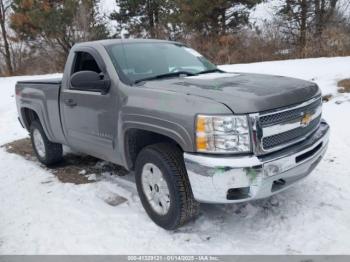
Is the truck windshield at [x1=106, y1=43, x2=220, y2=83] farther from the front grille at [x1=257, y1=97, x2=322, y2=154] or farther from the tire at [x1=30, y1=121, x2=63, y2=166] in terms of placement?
the tire at [x1=30, y1=121, x2=63, y2=166]

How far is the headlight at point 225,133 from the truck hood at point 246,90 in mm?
98

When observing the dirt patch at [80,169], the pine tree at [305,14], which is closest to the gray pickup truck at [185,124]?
the dirt patch at [80,169]

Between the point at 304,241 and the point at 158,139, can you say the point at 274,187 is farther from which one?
the point at 158,139

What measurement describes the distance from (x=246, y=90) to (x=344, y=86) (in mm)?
5321

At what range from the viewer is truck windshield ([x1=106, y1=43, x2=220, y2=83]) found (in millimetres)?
3865

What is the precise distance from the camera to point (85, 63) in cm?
450

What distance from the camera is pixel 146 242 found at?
3.24 m

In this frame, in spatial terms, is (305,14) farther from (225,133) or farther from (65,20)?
(225,133)

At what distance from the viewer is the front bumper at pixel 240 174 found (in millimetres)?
2744

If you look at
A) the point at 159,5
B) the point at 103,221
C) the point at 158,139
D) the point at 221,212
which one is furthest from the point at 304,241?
the point at 159,5

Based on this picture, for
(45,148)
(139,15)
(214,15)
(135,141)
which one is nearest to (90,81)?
(135,141)

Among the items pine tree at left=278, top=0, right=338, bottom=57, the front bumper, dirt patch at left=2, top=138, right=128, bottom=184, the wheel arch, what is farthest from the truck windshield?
pine tree at left=278, top=0, right=338, bottom=57

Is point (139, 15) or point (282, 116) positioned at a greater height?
point (139, 15)

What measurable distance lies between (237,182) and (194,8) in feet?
53.5
